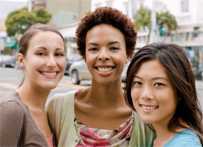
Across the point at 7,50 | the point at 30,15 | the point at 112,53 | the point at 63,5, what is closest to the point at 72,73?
the point at 112,53

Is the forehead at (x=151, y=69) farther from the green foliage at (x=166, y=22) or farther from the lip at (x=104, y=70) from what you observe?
the green foliage at (x=166, y=22)

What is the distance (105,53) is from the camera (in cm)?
268

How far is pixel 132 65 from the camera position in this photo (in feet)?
7.64

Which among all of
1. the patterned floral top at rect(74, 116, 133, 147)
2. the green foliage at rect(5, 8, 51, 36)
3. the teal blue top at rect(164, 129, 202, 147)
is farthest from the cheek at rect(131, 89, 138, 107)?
the green foliage at rect(5, 8, 51, 36)

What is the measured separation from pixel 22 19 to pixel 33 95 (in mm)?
47300

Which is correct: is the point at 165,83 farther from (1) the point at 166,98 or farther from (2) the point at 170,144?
(2) the point at 170,144

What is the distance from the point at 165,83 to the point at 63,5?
6730 cm

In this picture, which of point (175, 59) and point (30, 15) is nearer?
point (175, 59)

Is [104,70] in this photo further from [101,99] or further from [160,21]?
[160,21]

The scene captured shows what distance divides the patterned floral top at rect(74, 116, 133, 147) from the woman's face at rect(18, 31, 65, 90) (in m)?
0.30

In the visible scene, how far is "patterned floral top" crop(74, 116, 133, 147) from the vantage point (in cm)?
261

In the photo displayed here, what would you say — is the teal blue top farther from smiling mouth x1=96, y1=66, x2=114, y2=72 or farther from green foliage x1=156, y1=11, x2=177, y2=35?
green foliage x1=156, y1=11, x2=177, y2=35

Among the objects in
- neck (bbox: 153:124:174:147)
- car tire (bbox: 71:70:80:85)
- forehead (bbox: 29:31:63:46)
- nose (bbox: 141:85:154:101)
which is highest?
forehead (bbox: 29:31:63:46)

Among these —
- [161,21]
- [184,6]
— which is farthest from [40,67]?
[184,6]
